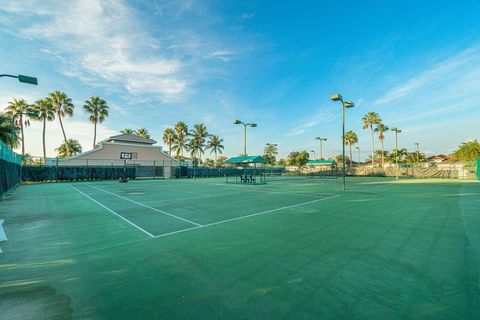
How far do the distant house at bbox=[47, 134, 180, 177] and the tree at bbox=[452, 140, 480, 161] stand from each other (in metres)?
64.7

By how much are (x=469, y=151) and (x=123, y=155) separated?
73.2 metres

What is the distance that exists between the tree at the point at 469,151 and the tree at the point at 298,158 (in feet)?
128

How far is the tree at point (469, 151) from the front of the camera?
47350 millimetres

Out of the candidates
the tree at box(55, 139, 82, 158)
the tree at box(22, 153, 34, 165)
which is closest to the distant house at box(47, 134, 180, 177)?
the tree at box(22, 153, 34, 165)

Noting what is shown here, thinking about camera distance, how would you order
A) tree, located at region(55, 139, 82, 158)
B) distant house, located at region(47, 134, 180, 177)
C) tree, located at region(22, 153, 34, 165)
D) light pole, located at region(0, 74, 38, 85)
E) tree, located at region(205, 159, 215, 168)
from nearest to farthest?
light pole, located at region(0, 74, 38, 85) → tree, located at region(22, 153, 34, 165) → distant house, located at region(47, 134, 180, 177) → tree, located at region(55, 139, 82, 158) → tree, located at region(205, 159, 215, 168)

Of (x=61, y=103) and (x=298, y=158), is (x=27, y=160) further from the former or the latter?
(x=298, y=158)

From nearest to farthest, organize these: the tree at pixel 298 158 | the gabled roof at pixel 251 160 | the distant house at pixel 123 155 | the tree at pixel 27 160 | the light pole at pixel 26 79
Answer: the light pole at pixel 26 79, the gabled roof at pixel 251 160, the tree at pixel 27 160, the distant house at pixel 123 155, the tree at pixel 298 158

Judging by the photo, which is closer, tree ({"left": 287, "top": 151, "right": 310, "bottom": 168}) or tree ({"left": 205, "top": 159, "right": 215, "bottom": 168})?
tree ({"left": 287, "top": 151, "right": 310, "bottom": 168})

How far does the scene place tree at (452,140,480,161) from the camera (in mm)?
47350

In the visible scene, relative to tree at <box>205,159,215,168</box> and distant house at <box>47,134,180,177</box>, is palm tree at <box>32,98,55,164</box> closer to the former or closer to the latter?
distant house at <box>47,134,180,177</box>

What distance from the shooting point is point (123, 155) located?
3931 centimetres

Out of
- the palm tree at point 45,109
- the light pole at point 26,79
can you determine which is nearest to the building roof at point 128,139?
the palm tree at point 45,109

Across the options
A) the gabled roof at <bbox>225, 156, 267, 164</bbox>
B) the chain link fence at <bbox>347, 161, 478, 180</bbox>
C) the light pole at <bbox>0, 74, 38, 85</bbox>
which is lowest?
the chain link fence at <bbox>347, 161, 478, 180</bbox>

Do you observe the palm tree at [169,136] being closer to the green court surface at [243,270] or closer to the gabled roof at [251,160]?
the gabled roof at [251,160]
